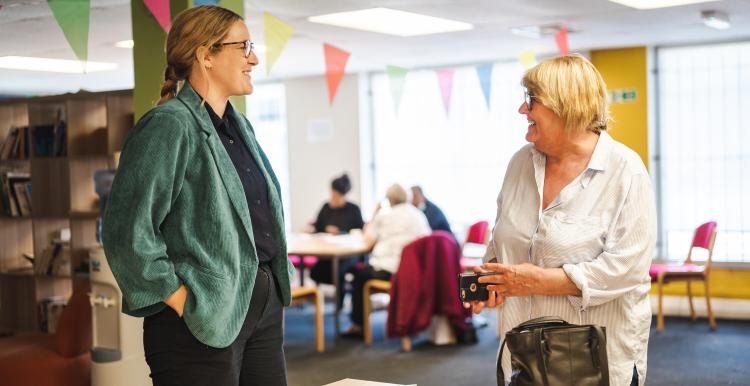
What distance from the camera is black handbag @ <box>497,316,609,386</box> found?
5.72 feet

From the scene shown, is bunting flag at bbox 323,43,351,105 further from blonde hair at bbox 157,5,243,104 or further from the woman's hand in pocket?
the woman's hand in pocket

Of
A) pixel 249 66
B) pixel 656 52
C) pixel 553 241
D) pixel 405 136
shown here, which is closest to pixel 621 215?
pixel 553 241

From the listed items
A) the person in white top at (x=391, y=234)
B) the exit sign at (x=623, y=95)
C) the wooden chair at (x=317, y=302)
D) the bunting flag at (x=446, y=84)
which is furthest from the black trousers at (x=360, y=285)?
the exit sign at (x=623, y=95)

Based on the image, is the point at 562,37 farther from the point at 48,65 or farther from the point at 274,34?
the point at 48,65

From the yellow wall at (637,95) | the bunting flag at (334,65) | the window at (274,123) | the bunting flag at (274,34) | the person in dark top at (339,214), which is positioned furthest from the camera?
the window at (274,123)

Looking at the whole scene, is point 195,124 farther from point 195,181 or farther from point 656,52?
point 656,52

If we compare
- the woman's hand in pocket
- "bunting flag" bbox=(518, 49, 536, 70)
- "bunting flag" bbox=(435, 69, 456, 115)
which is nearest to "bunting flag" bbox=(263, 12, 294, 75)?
"bunting flag" bbox=(435, 69, 456, 115)

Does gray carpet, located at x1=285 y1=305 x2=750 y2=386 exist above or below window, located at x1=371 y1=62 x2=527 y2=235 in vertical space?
below

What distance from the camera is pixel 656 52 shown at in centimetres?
746

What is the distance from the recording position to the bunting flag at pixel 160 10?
3.86m

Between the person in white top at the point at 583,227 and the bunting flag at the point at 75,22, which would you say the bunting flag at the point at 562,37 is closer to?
the bunting flag at the point at 75,22

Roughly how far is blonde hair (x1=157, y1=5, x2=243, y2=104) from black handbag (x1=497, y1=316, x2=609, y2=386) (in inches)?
36.1

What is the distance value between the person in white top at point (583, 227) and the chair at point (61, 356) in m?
2.78

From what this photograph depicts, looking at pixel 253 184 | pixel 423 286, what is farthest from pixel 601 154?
pixel 423 286
